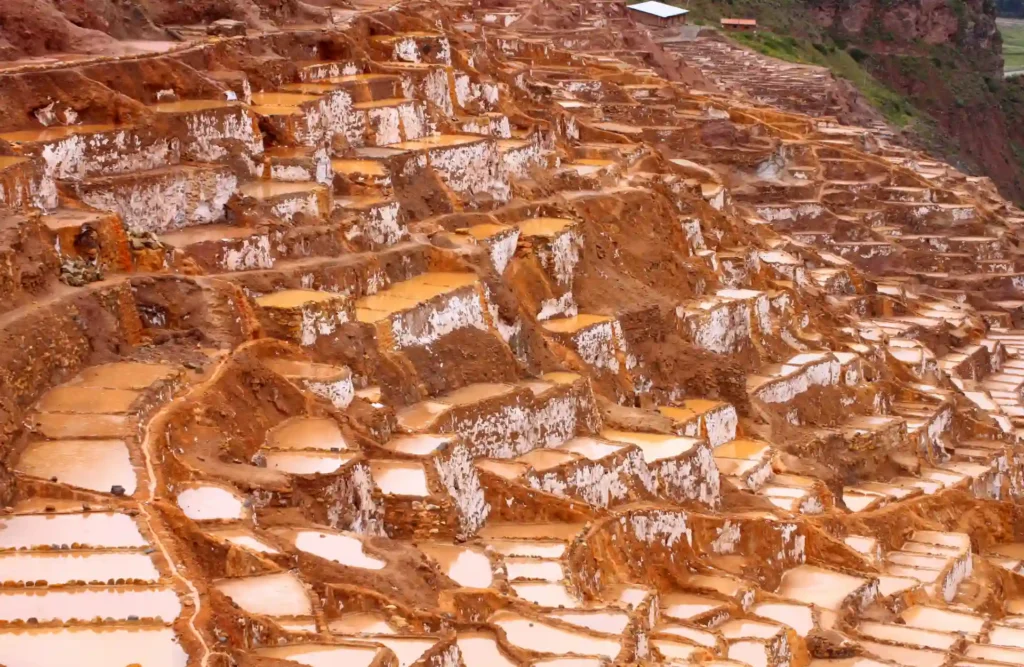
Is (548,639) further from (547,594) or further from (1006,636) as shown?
(1006,636)

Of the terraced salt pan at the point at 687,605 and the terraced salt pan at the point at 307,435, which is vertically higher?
the terraced salt pan at the point at 307,435

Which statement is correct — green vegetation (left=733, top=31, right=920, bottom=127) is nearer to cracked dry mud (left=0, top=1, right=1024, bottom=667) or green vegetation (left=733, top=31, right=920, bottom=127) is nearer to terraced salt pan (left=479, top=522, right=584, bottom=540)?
cracked dry mud (left=0, top=1, right=1024, bottom=667)

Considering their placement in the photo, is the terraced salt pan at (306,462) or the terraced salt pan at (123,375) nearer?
the terraced salt pan at (123,375)

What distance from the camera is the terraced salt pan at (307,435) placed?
874 inches

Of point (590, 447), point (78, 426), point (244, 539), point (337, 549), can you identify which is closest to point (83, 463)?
point (78, 426)

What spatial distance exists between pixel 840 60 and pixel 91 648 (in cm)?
8717

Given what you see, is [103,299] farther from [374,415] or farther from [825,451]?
[825,451]

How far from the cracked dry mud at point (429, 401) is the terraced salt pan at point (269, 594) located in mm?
47

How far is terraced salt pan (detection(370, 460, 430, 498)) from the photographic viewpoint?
22.9 meters

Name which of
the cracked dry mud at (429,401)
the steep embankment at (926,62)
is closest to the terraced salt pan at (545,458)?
the cracked dry mud at (429,401)

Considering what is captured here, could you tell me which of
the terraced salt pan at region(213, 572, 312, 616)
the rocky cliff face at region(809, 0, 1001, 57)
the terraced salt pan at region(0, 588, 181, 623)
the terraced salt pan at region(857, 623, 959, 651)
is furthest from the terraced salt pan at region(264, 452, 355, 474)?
the rocky cliff face at region(809, 0, 1001, 57)

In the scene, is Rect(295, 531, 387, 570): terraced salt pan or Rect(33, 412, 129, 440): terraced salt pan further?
Rect(295, 531, 387, 570): terraced salt pan

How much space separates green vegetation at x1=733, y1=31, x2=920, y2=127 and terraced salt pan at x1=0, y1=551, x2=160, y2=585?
70.9 meters

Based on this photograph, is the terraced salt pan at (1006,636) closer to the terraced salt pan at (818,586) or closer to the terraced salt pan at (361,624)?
the terraced salt pan at (818,586)
